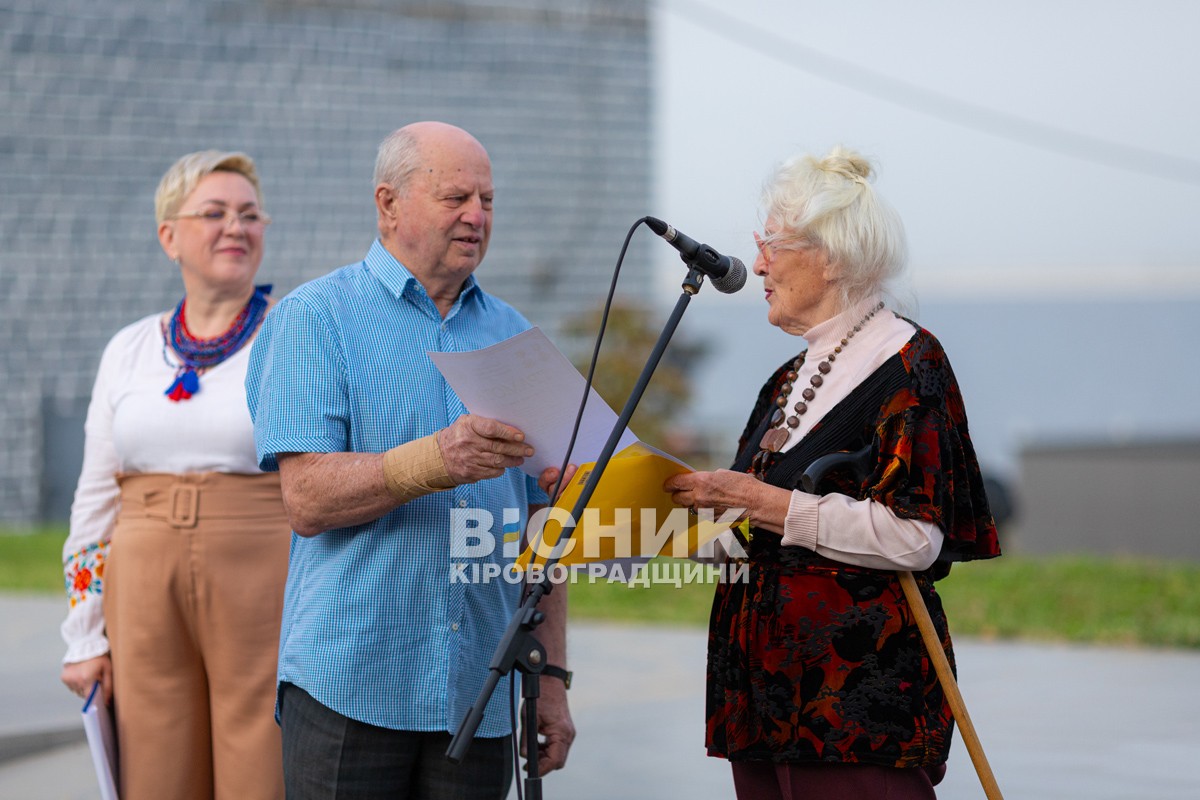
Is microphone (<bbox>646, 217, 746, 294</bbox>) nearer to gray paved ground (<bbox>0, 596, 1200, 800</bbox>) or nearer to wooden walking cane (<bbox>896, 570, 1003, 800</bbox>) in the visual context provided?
wooden walking cane (<bbox>896, 570, 1003, 800</bbox>)

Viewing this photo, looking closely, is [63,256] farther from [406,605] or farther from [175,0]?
[406,605]

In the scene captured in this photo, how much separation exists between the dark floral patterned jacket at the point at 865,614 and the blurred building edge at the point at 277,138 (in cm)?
1926

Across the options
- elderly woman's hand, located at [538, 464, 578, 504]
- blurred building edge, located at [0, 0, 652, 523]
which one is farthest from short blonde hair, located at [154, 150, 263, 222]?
blurred building edge, located at [0, 0, 652, 523]

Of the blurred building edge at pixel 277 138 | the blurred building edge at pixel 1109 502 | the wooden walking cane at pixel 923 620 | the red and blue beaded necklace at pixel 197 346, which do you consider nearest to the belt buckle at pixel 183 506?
the red and blue beaded necklace at pixel 197 346

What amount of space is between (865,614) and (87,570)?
1982mm

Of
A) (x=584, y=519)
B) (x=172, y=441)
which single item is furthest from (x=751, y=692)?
(x=172, y=441)

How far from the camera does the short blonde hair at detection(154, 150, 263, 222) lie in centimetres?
326

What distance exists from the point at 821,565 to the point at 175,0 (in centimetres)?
2281

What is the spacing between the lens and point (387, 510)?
2.27 meters

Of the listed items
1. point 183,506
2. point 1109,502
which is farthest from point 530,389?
point 1109,502

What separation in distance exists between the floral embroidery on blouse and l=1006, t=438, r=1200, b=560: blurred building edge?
13.0 m

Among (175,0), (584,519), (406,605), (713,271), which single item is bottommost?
(406,605)

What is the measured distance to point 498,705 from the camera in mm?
2475

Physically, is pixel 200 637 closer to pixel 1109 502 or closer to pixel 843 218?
pixel 843 218
